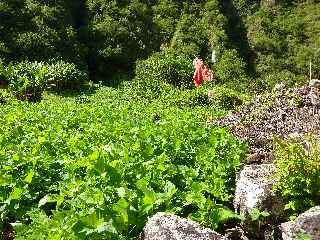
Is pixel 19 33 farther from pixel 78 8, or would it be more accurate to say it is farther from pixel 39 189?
pixel 39 189

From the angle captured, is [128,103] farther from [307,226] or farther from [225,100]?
[307,226]

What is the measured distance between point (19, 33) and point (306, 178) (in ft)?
120

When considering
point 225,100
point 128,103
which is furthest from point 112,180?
point 225,100

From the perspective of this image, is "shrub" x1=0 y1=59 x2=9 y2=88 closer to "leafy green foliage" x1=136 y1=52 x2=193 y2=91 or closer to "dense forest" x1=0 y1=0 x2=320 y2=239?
"dense forest" x1=0 y1=0 x2=320 y2=239

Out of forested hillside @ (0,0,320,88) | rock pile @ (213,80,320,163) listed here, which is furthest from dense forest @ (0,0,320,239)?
rock pile @ (213,80,320,163)

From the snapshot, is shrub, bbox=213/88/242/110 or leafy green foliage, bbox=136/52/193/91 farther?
leafy green foliage, bbox=136/52/193/91

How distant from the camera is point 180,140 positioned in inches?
411

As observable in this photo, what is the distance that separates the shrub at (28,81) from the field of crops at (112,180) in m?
17.9

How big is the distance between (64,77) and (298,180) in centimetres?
2801

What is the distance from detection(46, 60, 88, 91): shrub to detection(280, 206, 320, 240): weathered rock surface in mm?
27482

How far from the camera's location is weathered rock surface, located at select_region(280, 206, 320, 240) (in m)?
6.17

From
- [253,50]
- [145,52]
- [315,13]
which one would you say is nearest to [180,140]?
[145,52]

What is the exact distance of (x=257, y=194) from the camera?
7.21 meters

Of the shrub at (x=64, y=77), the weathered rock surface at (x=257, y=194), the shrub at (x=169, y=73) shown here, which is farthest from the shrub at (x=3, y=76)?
the weathered rock surface at (x=257, y=194)
